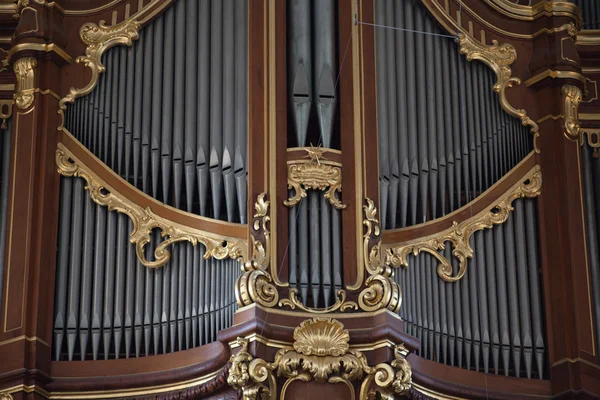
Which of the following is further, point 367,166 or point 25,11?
point 25,11

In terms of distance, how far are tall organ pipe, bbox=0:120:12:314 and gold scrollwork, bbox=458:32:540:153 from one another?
4173 mm

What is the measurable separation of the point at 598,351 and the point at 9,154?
544 cm

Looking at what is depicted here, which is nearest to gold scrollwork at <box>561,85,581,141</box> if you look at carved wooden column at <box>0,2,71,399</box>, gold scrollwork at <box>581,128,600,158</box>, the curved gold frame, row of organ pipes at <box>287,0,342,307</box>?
gold scrollwork at <box>581,128,600,158</box>

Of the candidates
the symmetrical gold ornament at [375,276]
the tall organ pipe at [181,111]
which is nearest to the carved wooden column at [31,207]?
the tall organ pipe at [181,111]

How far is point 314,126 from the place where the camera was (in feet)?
50.1

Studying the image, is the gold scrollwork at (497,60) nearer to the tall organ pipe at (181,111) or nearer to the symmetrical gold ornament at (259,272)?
the tall organ pipe at (181,111)

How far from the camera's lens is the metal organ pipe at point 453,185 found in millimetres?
15109

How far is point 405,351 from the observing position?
1420 cm

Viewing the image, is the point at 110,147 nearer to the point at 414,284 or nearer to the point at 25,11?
the point at 25,11

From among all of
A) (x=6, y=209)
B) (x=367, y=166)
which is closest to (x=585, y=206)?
(x=367, y=166)

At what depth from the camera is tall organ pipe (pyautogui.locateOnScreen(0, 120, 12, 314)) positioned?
1543cm

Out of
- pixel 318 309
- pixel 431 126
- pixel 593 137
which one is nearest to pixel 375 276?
pixel 318 309

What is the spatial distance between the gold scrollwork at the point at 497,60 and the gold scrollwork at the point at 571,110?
0.34 m

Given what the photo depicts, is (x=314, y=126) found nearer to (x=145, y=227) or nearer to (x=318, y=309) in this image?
(x=145, y=227)
